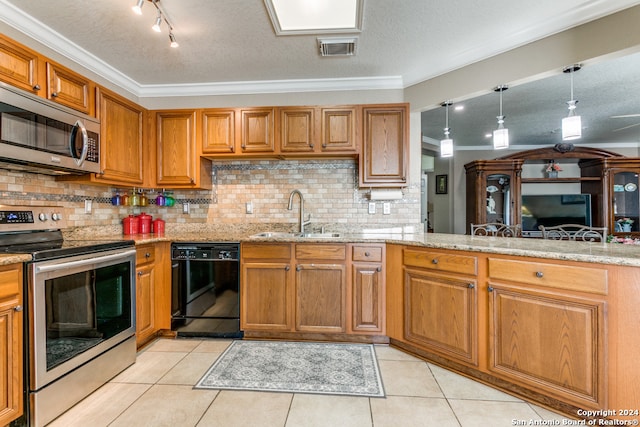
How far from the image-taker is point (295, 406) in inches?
69.9

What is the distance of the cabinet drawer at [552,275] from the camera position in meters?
1.55

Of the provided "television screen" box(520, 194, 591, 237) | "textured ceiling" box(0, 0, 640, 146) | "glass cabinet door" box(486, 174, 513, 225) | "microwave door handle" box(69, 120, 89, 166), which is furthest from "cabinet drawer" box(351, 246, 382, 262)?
"television screen" box(520, 194, 591, 237)

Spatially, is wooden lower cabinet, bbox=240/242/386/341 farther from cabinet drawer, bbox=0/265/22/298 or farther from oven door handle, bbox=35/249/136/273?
cabinet drawer, bbox=0/265/22/298

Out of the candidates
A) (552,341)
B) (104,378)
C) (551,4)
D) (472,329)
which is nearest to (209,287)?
(104,378)

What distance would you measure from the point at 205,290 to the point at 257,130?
5.13 feet

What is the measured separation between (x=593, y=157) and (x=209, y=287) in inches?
263

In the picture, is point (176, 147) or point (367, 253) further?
point (176, 147)

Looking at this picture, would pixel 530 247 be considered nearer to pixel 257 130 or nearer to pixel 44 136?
pixel 257 130

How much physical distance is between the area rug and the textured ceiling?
2.45 m

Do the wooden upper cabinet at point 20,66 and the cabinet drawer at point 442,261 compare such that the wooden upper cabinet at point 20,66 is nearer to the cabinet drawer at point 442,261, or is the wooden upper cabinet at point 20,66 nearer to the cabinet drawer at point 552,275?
the cabinet drawer at point 442,261

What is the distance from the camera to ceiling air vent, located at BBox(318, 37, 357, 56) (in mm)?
2387

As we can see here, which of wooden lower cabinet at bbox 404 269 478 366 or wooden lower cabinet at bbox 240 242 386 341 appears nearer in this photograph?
wooden lower cabinet at bbox 404 269 478 366

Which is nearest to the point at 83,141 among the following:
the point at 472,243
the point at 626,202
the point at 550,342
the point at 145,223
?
the point at 145,223

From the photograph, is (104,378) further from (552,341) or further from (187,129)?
(552,341)
